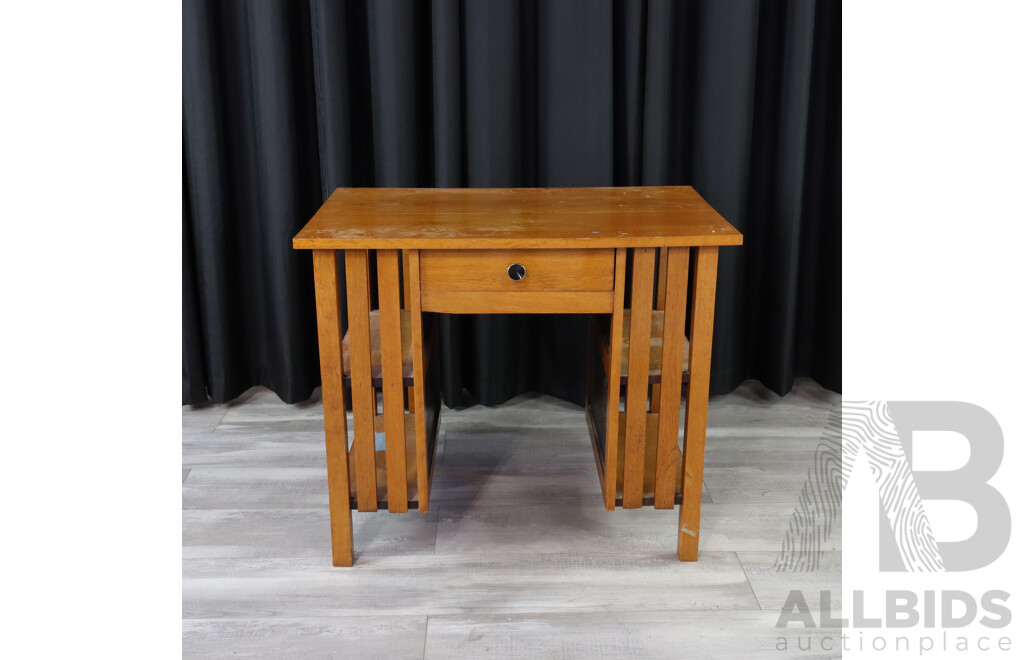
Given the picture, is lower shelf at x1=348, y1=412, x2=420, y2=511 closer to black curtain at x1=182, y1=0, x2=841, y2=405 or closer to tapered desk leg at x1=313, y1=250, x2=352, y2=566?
tapered desk leg at x1=313, y1=250, x2=352, y2=566

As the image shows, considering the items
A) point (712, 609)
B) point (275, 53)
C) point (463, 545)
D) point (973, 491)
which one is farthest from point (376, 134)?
point (973, 491)

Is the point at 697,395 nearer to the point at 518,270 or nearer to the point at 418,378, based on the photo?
the point at 518,270

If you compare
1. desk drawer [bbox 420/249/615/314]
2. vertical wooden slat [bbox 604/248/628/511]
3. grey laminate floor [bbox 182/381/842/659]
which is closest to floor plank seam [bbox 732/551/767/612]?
grey laminate floor [bbox 182/381/842/659]

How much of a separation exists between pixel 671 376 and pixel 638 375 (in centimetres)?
7

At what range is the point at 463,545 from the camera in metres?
1.75

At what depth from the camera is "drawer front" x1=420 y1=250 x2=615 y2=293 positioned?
1.49 m

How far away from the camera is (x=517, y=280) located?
1501 millimetres

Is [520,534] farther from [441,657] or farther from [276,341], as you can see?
[276,341]

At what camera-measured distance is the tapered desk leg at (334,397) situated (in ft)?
4.90

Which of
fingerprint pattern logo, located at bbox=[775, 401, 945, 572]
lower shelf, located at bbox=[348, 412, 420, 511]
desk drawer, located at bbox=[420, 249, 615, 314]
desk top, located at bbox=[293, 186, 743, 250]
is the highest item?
desk top, located at bbox=[293, 186, 743, 250]

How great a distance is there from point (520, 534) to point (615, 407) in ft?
1.30

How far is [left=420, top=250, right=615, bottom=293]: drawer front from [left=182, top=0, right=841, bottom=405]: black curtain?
0.67 metres

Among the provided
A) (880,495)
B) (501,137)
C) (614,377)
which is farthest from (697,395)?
(501,137)

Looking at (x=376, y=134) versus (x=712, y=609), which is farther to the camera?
(x=376, y=134)
